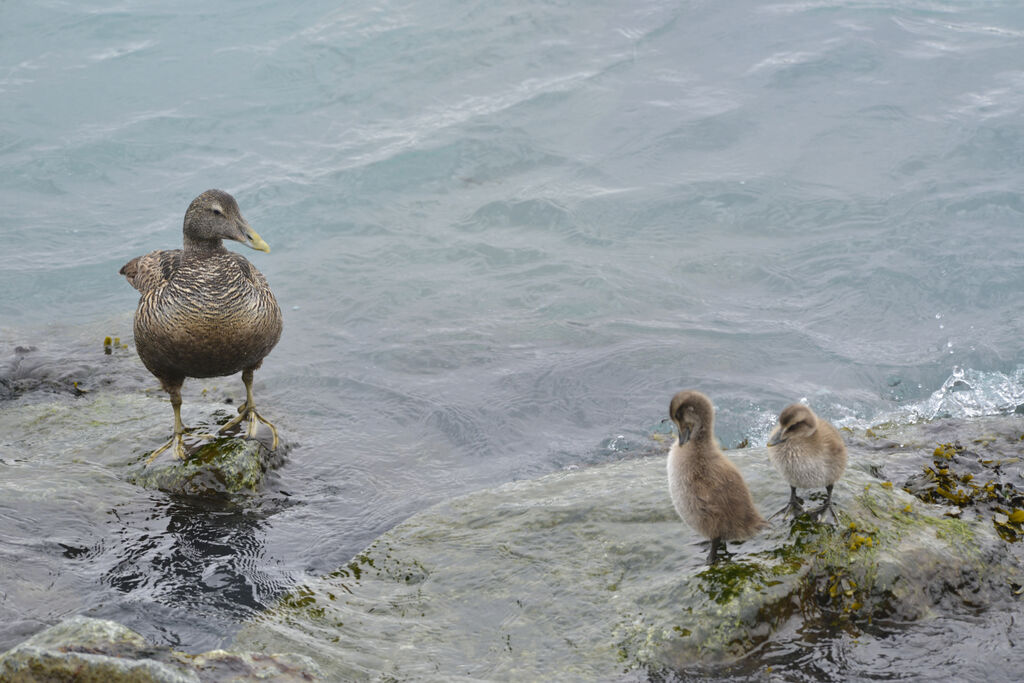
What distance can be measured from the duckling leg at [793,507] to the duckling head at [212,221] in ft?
12.9

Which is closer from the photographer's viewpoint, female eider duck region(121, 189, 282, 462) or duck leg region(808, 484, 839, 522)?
duck leg region(808, 484, 839, 522)

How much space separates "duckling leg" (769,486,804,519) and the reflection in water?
9.09 ft

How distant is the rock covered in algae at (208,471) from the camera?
250 inches

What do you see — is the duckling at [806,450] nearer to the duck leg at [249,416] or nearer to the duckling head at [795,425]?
the duckling head at [795,425]

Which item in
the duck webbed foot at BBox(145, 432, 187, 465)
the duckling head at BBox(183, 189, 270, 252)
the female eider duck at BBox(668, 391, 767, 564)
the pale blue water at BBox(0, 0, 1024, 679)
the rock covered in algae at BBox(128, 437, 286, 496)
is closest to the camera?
the female eider duck at BBox(668, 391, 767, 564)

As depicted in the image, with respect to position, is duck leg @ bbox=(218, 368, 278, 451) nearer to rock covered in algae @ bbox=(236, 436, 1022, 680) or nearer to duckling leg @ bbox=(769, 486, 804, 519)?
rock covered in algae @ bbox=(236, 436, 1022, 680)

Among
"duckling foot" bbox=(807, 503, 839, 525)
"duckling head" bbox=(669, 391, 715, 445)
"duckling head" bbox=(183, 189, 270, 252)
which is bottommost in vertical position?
"duckling foot" bbox=(807, 503, 839, 525)

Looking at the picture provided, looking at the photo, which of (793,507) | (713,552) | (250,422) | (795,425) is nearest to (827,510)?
(793,507)

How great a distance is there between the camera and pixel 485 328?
10242mm

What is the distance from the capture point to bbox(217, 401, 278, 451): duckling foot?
7117mm

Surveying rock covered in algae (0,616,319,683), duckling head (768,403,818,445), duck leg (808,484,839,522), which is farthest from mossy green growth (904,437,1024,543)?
rock covered in algae (0,616,319,683)

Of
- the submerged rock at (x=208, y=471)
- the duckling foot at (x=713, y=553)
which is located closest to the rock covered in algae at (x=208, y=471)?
the submerged rock at (x=208, y=471)

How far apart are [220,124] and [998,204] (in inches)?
451

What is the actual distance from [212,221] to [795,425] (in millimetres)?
4261
